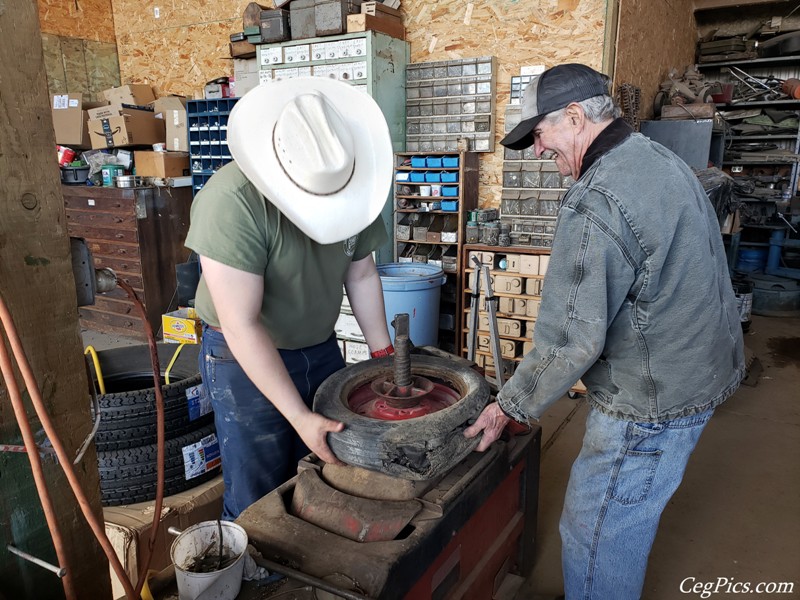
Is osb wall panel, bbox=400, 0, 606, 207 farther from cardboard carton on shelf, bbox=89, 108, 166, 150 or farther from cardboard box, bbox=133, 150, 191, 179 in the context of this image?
cardboard carton on shelf, bbox=89, 108, 166, 150

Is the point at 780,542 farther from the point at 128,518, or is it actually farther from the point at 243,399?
the point at 128,518

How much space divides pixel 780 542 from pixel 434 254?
302 centimetres

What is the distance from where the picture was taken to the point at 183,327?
4301 millimetres

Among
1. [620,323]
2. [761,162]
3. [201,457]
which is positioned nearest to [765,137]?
[761,162]

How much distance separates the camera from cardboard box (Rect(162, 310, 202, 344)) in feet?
13.9

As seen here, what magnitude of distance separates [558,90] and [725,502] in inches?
96.4

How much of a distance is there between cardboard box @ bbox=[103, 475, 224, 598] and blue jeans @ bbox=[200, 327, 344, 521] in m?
0.26

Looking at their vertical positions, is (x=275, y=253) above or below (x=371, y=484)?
above

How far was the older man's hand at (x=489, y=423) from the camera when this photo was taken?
1.62 m

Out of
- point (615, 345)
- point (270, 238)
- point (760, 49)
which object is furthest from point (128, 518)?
point (760, 49)

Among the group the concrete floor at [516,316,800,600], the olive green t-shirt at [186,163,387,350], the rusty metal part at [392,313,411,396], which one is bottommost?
the concrete floor at [516,316,800,600]

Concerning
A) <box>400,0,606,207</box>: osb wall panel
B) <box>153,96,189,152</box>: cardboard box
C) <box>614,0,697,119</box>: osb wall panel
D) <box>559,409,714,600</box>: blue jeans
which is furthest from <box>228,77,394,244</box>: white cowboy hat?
<box>153,96,189,152</box>: cardboard box

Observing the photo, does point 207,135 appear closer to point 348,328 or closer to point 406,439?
point 348,328

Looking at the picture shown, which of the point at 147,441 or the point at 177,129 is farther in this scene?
the point at 177,129
